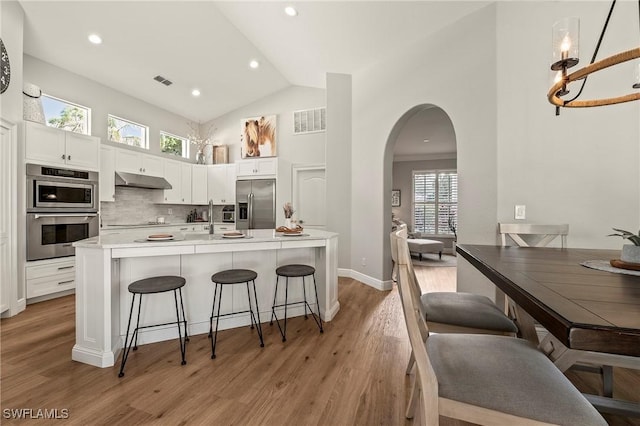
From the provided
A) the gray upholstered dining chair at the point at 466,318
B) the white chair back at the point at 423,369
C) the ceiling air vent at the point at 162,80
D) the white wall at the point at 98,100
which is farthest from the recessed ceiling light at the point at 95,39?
the white chair back at the point at 423,369

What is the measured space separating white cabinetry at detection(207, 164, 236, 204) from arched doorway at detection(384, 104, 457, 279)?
11.1 feet

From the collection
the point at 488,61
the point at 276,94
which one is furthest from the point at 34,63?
the point at 488,61

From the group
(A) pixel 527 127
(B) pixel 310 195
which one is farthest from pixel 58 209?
(A) pixel 527 127

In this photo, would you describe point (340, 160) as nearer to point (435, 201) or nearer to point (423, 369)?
point (423, 369)

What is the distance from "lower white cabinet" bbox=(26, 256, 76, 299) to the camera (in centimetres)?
329

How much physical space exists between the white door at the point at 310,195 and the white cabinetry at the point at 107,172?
121 inches

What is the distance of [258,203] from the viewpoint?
18.5 ft

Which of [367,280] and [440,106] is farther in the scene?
[367,280]

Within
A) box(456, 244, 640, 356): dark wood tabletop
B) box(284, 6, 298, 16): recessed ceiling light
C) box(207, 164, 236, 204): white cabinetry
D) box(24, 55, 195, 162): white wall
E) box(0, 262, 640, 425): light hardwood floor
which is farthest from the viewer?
box(207, 164, 236, 204): white cabinetry

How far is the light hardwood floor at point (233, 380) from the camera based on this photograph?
1.57 m

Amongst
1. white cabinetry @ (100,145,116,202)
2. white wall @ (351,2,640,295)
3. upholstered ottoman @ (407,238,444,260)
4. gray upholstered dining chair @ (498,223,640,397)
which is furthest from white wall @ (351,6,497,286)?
white cabinetry @ (100,145,116,202)

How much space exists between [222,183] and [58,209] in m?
2.87

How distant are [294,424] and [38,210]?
12.8 ft

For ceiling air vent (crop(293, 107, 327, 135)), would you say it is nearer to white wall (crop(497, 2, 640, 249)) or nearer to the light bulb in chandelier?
white wall (crop(497, 2, 640, 249))
